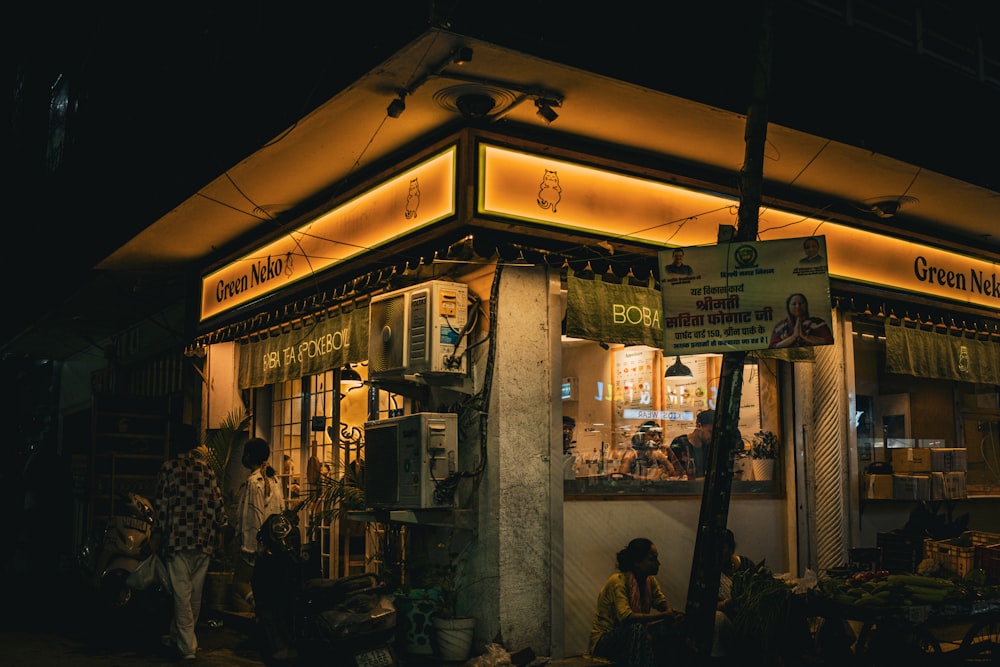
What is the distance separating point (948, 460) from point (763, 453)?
282 cm

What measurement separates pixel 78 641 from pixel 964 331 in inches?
455

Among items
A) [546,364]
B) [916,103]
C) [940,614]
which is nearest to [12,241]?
[546,364]

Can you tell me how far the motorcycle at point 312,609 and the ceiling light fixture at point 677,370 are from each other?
4.02 m

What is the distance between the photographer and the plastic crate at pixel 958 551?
9.04m

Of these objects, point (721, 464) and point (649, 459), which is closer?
point (721, 464)

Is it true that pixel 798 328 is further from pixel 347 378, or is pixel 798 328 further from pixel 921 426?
pixel 921 426

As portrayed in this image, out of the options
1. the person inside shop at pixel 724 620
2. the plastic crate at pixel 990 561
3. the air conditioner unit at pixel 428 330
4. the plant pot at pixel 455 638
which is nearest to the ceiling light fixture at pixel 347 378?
the air conditioner unit at pixel 428 330

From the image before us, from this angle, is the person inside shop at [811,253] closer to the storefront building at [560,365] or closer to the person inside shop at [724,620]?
the storefront building at [560,365]

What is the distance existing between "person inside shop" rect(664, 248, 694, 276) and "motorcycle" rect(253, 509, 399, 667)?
3.87m

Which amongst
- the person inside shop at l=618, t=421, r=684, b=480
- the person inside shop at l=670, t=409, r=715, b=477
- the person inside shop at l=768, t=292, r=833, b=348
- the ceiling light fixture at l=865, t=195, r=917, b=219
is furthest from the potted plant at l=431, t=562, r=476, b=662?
the ceiling light fixture at l=865, t=195, r=917, b=219

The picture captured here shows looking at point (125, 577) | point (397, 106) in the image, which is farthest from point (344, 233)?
point (125, 577)

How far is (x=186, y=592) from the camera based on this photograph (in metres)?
9.70

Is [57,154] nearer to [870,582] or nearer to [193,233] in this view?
[193,233]

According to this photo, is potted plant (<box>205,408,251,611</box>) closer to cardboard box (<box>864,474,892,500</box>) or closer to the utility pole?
the utility pole
